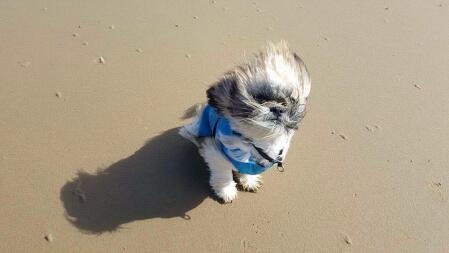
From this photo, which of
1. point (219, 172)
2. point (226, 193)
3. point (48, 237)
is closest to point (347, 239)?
point (226, 193)

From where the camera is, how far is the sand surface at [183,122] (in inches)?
118

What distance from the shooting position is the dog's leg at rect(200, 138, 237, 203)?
9.37 ft

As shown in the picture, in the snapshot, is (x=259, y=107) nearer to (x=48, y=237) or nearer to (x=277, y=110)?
(x=277, y=110)

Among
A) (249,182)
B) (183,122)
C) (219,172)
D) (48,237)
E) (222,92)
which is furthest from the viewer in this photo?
(183,122)

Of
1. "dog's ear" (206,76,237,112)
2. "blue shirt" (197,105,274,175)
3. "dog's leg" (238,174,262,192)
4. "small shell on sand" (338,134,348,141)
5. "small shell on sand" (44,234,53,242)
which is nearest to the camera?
"dog's ear" (206,76,237,112)

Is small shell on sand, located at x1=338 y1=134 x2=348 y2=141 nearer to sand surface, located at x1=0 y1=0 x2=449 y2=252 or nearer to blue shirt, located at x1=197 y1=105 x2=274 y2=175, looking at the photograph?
sand surface, located at x1=0 y1=0 x2=449 y2=252

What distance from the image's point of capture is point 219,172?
295 cm

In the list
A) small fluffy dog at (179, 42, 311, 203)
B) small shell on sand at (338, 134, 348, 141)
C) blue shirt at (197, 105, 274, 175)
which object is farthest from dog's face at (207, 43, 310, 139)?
small shell on sand at (338, 134, 348, 141)

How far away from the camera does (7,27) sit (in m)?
4.22

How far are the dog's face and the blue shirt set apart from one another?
0.17 metres

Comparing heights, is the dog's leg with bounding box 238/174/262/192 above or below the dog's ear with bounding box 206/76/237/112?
below

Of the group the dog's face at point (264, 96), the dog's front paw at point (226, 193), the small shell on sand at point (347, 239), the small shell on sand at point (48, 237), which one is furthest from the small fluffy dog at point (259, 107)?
the small shell on sand at point (48, 237)

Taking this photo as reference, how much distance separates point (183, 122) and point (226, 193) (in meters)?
0.81

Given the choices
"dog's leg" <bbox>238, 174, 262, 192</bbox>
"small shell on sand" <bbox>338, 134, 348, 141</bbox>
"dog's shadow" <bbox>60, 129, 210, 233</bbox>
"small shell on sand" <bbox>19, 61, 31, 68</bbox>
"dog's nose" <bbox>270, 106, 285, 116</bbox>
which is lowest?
"small shell on sand" <bbox>338, 134, 348, 141</bbox>
